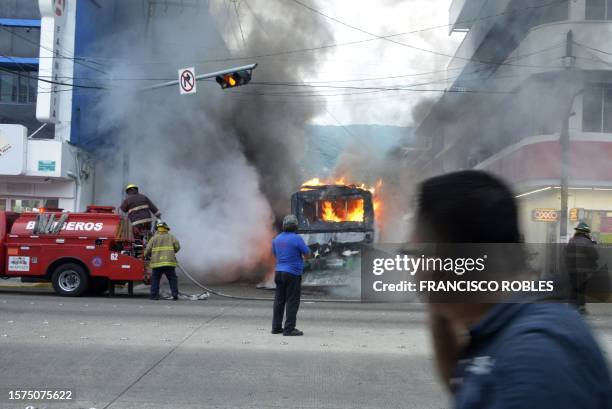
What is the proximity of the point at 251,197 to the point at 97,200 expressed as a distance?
6.29 meters

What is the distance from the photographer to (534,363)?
1201 millimetres

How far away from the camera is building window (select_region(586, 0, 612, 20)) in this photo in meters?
19.7

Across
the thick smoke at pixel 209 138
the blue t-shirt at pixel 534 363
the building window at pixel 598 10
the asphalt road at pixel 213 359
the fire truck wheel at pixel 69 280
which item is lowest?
the asphalt road at pixel 213 359

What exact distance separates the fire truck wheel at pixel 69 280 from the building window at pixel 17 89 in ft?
39.7

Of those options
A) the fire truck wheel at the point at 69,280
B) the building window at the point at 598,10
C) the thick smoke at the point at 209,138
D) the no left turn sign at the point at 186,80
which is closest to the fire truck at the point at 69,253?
the fire truck wheel at the point at 69,280

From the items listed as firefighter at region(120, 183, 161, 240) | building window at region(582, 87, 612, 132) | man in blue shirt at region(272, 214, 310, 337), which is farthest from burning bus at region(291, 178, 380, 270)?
building window at region(582, 87, 612, 132)

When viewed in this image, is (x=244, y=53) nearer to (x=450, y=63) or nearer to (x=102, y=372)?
(x=450, y=63)

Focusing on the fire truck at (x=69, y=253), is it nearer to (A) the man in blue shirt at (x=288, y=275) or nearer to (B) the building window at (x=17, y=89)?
(A) the man in blue shirt at (x=288, y=275)

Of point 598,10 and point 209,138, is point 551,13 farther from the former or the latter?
point 209,138

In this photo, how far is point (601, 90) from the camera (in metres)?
19.7

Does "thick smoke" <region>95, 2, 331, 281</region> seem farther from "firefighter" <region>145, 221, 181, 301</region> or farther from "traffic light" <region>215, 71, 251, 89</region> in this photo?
"firefighter" <region>145, 221, 181, 301</region>

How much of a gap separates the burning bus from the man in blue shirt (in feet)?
19.7

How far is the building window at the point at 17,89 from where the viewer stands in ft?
75.8

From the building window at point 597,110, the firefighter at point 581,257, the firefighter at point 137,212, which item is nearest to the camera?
the firefighter at point 581,257
